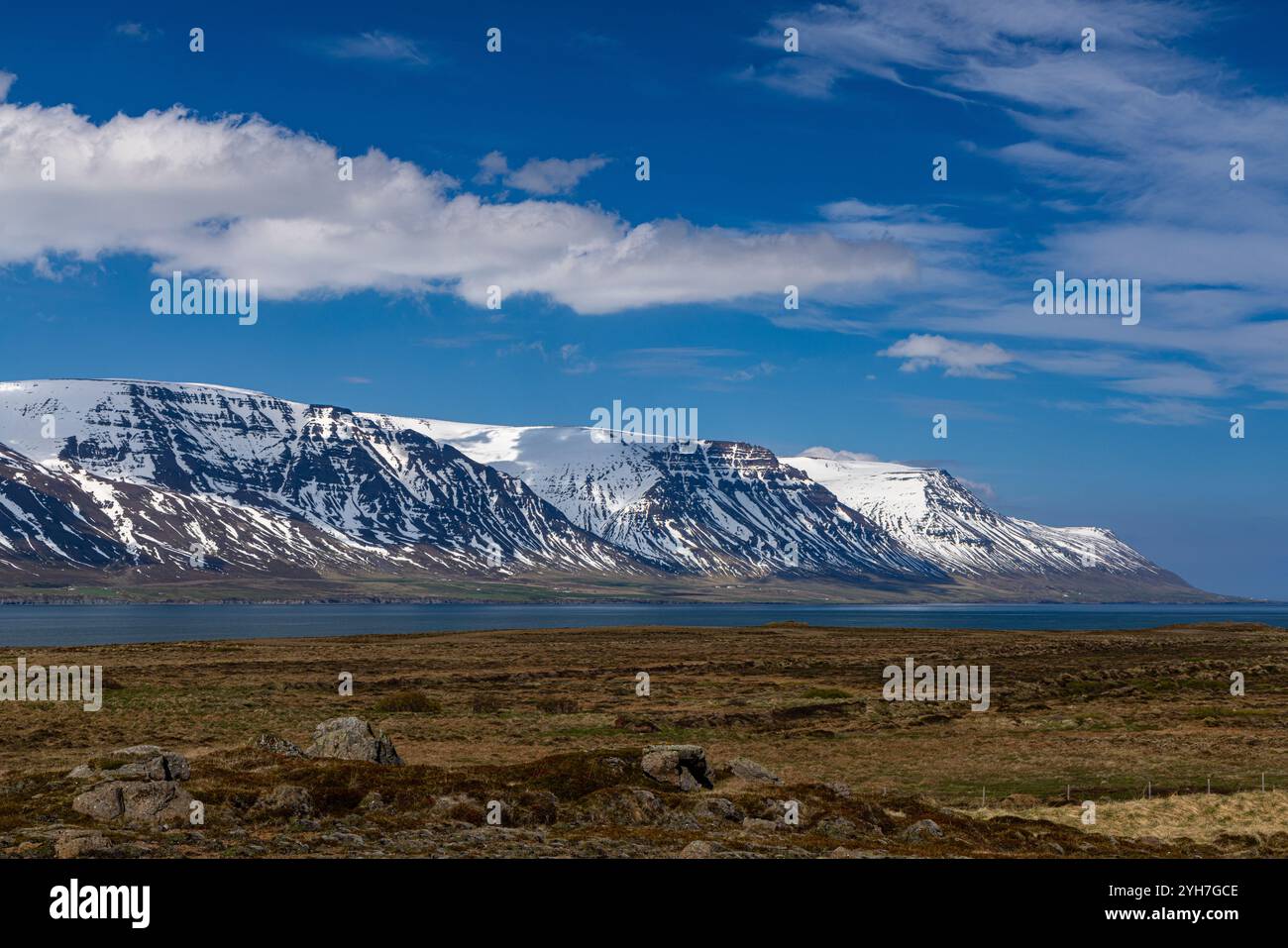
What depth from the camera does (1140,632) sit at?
183 m

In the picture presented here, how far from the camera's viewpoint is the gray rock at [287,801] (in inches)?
1173

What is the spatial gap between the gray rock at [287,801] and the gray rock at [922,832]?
16.4 meters

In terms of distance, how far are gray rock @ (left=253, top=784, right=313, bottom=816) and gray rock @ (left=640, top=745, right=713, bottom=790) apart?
12.8m

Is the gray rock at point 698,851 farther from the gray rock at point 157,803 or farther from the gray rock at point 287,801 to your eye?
the gray rock at point 157,803

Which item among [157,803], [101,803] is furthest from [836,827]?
[101,803]

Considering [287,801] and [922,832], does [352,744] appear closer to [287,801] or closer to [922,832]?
[287,801]

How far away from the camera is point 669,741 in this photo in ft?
203

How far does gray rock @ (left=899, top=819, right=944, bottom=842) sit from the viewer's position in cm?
3066

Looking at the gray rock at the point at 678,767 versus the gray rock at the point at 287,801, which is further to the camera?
the gray rock at the point at 678,767

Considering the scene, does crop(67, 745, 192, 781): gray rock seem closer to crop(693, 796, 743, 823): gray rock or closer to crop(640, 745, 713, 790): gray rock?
crop(640, 745, 713, 790): gray rock

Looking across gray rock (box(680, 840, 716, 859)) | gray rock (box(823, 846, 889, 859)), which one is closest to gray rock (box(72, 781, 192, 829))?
gray rock (box(680, 840, 716, 859))

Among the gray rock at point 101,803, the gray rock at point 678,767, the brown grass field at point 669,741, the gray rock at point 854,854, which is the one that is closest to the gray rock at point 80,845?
Result: the brown grass field at point 669,741
